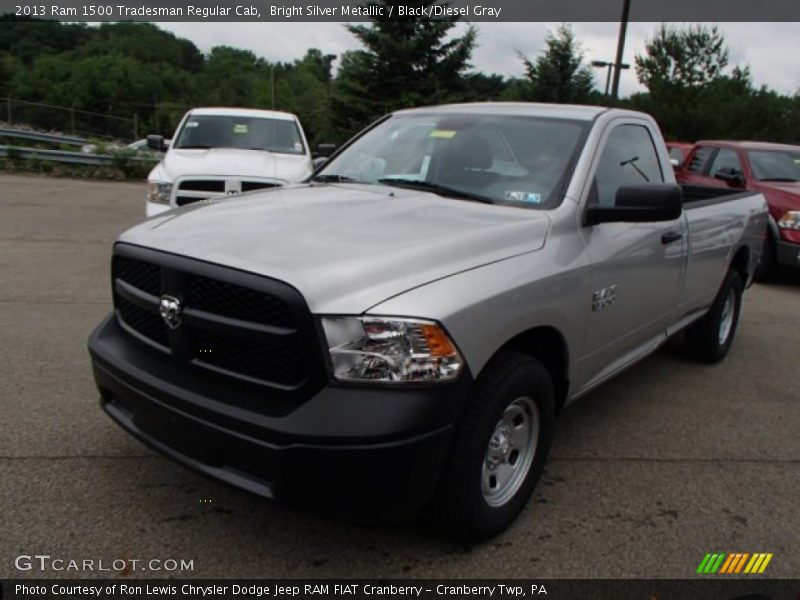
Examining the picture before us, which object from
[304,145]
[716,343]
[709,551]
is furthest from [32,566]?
[304,145]

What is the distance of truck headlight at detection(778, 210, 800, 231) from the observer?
856cm

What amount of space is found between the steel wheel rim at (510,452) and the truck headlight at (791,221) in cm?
710

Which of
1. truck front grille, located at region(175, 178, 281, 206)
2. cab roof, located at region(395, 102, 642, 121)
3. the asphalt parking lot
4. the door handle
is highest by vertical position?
cab roof, located at region(395, 102, 642, 121)

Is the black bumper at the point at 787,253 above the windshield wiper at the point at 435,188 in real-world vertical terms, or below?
below

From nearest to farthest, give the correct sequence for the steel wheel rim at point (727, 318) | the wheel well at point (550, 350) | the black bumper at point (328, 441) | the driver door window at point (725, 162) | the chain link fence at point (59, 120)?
the black bumper at point (328, 441)
the wheel well at point (550, 350)
the steel wheel rim at point (727, 318)
the driver door window at point (725, 162)
the chain link fence at point (59, 120)

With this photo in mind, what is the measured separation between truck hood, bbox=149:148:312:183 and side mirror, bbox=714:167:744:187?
5559mm

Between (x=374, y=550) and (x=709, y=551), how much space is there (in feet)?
4.53

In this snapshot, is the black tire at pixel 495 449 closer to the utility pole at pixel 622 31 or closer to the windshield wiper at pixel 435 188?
the windshield wiper at pixel 435 188

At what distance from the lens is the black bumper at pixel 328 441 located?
2293 mm

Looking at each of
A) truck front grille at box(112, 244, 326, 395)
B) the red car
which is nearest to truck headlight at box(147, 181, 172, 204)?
truck front grille at box(112, 244, 326, 395)

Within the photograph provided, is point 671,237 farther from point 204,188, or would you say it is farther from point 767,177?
point 767,177

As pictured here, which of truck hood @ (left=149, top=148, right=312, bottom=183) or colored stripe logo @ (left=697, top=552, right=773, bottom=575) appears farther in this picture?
truck hood @ (left=149, top=148, right=312, bottom=183)

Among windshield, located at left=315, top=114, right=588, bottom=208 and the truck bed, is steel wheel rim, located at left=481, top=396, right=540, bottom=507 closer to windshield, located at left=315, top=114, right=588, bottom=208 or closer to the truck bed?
windshield, located at left=315, top=114, right=588, bottom=208

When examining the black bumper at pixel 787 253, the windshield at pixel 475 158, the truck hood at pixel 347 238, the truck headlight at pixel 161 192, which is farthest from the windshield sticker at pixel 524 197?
the black bumper at pixel 787 253
